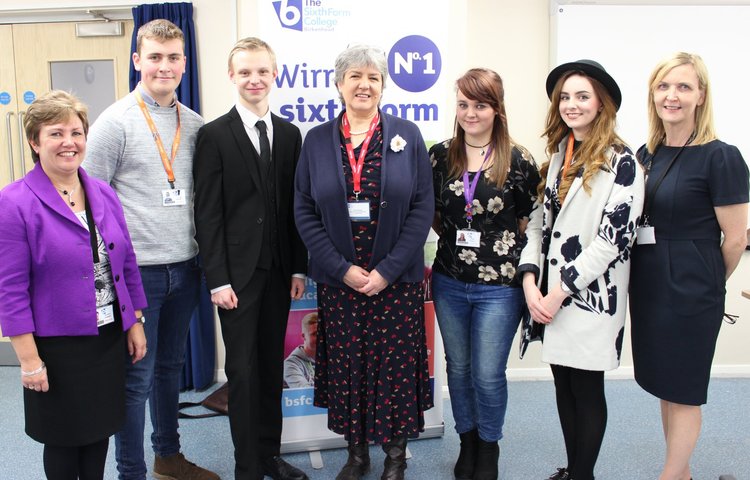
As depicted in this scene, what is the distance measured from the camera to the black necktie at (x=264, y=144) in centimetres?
226

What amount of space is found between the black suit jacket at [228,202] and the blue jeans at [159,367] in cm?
17

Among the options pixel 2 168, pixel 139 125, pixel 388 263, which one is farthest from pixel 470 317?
pixel 2 168

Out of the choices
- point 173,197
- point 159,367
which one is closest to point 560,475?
point 159,367

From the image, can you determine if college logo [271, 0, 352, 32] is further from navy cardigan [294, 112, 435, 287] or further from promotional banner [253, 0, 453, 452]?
navy cardigan [294, 112, 435, 287]

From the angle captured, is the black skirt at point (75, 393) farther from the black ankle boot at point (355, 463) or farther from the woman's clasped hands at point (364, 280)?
the black ankle boot at point (355, 463)

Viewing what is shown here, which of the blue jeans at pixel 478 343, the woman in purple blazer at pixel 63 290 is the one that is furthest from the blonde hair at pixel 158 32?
the blue jeans at pixel 478 343

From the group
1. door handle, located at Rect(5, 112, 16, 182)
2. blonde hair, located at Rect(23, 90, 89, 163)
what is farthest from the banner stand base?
door handle, located at Rect(5, 112, 16, 182)

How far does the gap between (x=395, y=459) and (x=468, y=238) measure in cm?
98

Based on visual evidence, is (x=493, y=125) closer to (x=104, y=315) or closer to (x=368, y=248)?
(x=368, y=248)

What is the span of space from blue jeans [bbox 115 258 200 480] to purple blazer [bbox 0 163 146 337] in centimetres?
41

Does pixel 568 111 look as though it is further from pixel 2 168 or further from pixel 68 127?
pixel 2 168

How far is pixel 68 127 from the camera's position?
168 cm

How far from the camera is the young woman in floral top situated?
2.21 meters

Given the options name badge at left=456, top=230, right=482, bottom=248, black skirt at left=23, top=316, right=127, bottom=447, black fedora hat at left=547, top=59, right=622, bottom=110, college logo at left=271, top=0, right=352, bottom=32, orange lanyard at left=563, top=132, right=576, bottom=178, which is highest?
college logo at left=271, top=0, right=352, bottom=32
